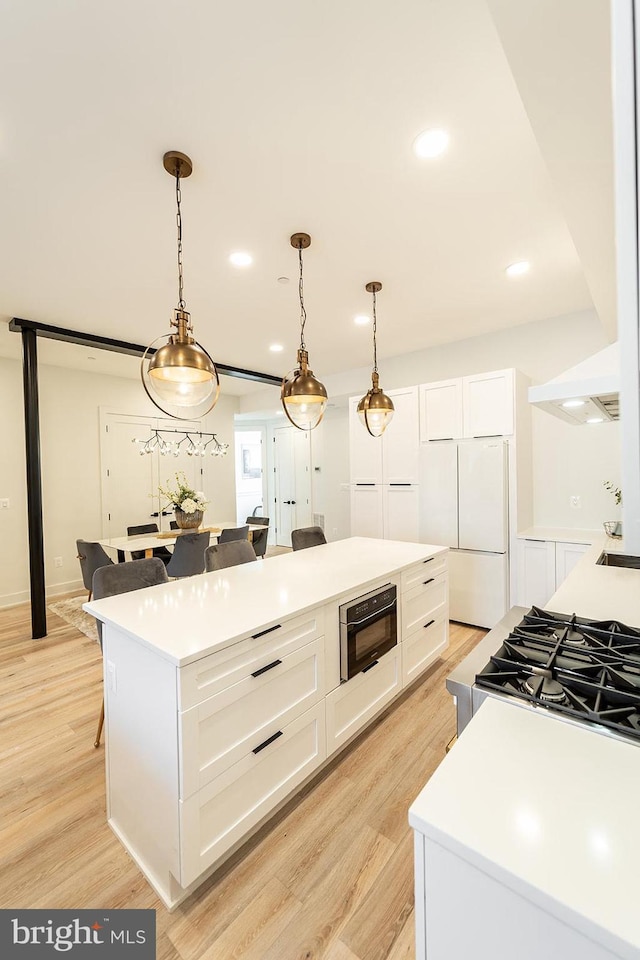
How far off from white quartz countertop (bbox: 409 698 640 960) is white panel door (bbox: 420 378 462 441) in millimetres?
3297

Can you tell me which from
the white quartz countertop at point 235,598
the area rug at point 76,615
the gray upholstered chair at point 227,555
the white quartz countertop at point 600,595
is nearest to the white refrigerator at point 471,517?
the white quartz countertop at point 235,598

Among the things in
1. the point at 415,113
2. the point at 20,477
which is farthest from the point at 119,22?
the point at 20,477

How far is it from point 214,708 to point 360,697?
3.28 ft

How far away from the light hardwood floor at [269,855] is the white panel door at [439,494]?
174cm

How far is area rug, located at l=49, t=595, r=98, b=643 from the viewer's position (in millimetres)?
3836

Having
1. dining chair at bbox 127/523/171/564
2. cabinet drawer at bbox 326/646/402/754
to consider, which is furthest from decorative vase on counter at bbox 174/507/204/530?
cabinet drawer at bbox 326/646/402/754

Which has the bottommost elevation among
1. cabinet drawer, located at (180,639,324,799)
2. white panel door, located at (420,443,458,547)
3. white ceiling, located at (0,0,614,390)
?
cabinet drawer, located at (180,639,324,799)

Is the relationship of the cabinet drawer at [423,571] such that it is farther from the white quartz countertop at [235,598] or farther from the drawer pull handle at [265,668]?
the drawer pull handle at [265,668]

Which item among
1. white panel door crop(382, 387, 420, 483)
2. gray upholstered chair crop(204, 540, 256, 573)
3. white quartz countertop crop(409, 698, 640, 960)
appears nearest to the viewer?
white quartz countertop crop(409, 698, 640, 960)

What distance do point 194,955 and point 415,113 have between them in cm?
299

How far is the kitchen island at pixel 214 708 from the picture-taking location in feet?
4.42

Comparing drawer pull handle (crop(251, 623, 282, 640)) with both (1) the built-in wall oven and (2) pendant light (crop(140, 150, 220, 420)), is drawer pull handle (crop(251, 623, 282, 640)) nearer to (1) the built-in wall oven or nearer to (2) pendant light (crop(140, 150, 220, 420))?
(1) the built-in wall oven

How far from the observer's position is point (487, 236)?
2.47m

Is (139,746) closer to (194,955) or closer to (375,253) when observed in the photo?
(194,955)
